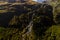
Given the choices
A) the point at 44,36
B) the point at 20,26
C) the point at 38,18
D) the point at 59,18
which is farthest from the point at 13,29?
the point at 59,18

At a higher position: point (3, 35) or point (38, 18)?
point (38, 18)

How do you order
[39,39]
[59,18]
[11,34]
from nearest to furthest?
[39,39]
[11,34]
[59,18]

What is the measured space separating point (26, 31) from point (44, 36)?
3.19 meters

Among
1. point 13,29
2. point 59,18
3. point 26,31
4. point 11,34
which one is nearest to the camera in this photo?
point 26,31

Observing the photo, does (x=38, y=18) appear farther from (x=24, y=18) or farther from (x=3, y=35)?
(x=3, y=35)

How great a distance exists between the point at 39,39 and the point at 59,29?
4321 millimetres

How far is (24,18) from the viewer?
105ft

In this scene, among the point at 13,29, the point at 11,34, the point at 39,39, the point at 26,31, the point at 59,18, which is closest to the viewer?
the point at 39,39

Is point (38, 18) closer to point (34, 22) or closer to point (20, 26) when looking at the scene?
point (34, 22)

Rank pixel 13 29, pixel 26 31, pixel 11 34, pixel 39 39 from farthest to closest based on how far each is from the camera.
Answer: pixel 13 29 < pixel 11 34 < pixel 26 31 < pixel 39 39

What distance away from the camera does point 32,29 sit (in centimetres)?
2597

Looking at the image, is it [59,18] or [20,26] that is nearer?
[20,26]

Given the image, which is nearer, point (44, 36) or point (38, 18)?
point (44, 36)

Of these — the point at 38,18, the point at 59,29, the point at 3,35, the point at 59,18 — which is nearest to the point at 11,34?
the point at 3,35
